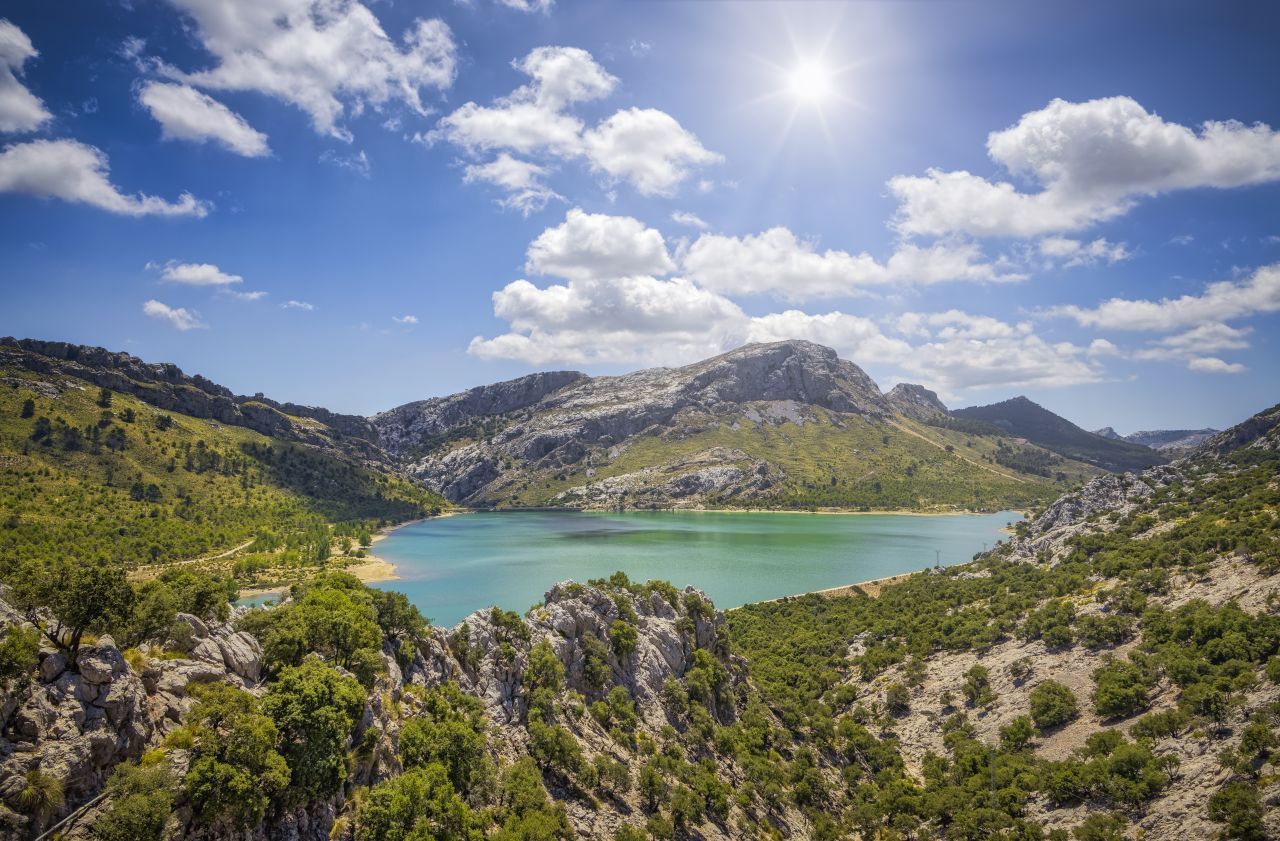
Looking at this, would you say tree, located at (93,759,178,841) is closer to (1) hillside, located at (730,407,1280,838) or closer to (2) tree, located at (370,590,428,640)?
(2) tree, located at (370,590,428,640)

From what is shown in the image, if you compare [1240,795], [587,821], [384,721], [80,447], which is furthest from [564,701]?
[80,447]

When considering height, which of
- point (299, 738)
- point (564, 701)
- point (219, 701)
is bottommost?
point (564, 701)

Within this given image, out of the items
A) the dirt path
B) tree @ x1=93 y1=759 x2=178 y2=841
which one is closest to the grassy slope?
the dirt path

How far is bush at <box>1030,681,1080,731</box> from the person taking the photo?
5984 centimetres

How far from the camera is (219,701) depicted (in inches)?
1117

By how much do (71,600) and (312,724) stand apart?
1224 cm

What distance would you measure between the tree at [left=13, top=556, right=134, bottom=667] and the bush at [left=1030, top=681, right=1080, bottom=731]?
77.2 meters

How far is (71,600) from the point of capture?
26.2 meters

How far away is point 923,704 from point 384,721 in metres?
65.4

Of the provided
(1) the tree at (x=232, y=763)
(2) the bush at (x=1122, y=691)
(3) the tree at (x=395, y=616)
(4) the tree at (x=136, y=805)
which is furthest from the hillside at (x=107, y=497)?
(2) the bush at (x=1122, y=691)

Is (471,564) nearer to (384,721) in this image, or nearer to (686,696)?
(686,696)

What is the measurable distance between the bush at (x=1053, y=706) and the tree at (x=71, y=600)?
253 feet

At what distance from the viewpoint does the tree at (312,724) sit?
2936cm

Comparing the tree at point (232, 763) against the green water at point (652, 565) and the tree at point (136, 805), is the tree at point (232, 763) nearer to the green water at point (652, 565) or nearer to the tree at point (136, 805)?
the tree at point (136, 805)
